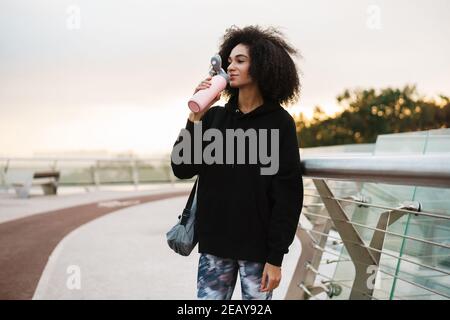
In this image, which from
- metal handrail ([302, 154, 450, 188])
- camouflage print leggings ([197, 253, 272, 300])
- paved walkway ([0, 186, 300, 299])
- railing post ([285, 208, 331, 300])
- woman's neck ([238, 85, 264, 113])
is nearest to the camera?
metal handrail ([302, 154, 450, 188])

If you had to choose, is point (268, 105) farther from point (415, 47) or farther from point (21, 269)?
point (415, 47)

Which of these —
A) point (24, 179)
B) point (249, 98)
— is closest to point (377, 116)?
point (24, 179)

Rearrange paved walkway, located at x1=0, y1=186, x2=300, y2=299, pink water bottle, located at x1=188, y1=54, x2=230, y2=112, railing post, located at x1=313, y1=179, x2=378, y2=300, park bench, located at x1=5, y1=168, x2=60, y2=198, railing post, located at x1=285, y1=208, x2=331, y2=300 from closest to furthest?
pink water bottle, located at x1=188, y1=54, x2=230, y2=112 < railing post, located at x1=313, y1=179, x2=378, y2=300 < railing post, located at x1=285, y1=208, x2=331, y2=300 < paved walkway, located at x1=0, y1=186, x2=300, y2=299 < park bench, located at x1=5, y1=168, x2=60, y2=198

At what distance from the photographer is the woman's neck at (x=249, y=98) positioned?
7.50 ft

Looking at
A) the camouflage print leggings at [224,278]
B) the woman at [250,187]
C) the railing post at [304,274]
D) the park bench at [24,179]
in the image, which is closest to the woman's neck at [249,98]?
the woman at [250,187]

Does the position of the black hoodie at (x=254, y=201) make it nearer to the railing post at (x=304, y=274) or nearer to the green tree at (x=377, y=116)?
the railing post at (x=304, y=274)

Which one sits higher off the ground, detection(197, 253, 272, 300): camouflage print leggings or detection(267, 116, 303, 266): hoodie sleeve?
detection(267, 116, 303, 266): hoodie sleeve

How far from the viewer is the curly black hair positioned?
Result: 87.5 inches

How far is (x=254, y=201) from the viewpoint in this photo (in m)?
Answer: 2.12

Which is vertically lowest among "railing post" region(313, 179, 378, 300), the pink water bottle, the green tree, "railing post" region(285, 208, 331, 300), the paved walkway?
the green tree

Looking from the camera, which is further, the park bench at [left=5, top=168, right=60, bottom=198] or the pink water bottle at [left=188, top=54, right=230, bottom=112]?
the park bench at [left=5, top=168, right=60, bottom=198]

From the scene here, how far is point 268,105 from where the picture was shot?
2.21 meters

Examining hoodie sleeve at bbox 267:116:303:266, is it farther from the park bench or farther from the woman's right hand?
the park bench

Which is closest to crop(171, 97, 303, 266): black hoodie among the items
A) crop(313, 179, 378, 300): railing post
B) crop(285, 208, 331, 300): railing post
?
crop(313, 179, 378, 300): railing post
